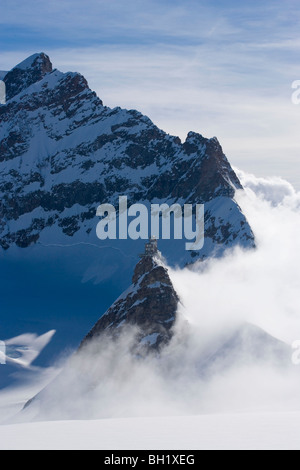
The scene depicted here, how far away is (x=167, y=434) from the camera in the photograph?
56.7m

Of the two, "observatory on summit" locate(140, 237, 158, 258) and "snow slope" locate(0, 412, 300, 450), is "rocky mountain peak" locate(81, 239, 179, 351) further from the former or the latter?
"snow slope" locate(0, 412, 300, 450)

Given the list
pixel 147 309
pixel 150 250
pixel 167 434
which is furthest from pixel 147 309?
pixel 167 434

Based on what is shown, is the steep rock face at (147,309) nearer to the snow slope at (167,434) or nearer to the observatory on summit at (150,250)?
the observatory on summit at (150,250)

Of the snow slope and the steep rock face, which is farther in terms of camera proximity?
the steep rock face

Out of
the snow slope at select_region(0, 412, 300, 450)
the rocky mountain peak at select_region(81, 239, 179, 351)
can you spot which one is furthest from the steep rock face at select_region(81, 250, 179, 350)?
the snow slope at select_region(0, 412, 300, 450)

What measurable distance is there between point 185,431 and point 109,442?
494cm

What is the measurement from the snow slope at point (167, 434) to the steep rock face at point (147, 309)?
73096 mm

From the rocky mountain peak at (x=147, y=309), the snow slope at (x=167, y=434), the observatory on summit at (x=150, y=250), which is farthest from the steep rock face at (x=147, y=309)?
the snow slope at (x=167, y=434)

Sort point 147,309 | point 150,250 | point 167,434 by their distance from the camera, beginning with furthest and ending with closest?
point 150,250, point 147,309, point 167,434

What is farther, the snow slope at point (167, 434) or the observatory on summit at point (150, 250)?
the observatory on summit at point (150, 250)

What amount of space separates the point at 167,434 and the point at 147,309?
84.9 meters

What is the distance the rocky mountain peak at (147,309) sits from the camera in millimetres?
138337

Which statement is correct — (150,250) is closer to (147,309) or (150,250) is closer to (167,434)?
(147,309)

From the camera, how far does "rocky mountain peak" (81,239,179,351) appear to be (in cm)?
13834
